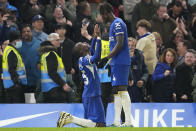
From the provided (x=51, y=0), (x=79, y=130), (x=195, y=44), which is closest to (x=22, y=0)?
(x=51, y=0)

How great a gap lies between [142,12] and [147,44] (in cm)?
127

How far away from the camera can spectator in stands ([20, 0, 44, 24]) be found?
1343cm

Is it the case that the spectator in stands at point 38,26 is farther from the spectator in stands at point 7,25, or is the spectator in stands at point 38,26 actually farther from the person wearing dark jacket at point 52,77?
the person wearing dark jacket at point 52,77

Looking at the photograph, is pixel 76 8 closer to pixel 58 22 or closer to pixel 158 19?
pixel 58 22

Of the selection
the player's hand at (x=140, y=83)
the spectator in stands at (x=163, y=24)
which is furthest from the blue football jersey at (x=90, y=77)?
the spectator in stands at (x=163, y=24)

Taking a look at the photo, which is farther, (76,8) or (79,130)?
(76,8)

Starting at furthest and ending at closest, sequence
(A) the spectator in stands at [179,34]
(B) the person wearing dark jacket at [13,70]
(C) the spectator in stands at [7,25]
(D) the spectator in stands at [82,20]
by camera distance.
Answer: (A) the spectator in stands at [179,34] → (D) the spectator in stands at [82,20] → (C) the spectator in stands at [7,25] → (B) the person wearing dark jacket at [13,70]

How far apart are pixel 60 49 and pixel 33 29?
0.88 meters

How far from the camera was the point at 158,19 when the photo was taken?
1390 cm

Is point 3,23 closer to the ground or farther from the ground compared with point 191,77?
farther from the ground

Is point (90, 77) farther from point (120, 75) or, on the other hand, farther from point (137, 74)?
point (137, 74)

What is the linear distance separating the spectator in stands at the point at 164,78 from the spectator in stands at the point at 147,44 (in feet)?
1.32

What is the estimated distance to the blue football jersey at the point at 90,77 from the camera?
914 cm

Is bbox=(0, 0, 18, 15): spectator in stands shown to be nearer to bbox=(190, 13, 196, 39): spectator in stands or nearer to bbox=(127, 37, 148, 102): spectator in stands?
bbox=(127, 37, 148, 102): spectator in stands
